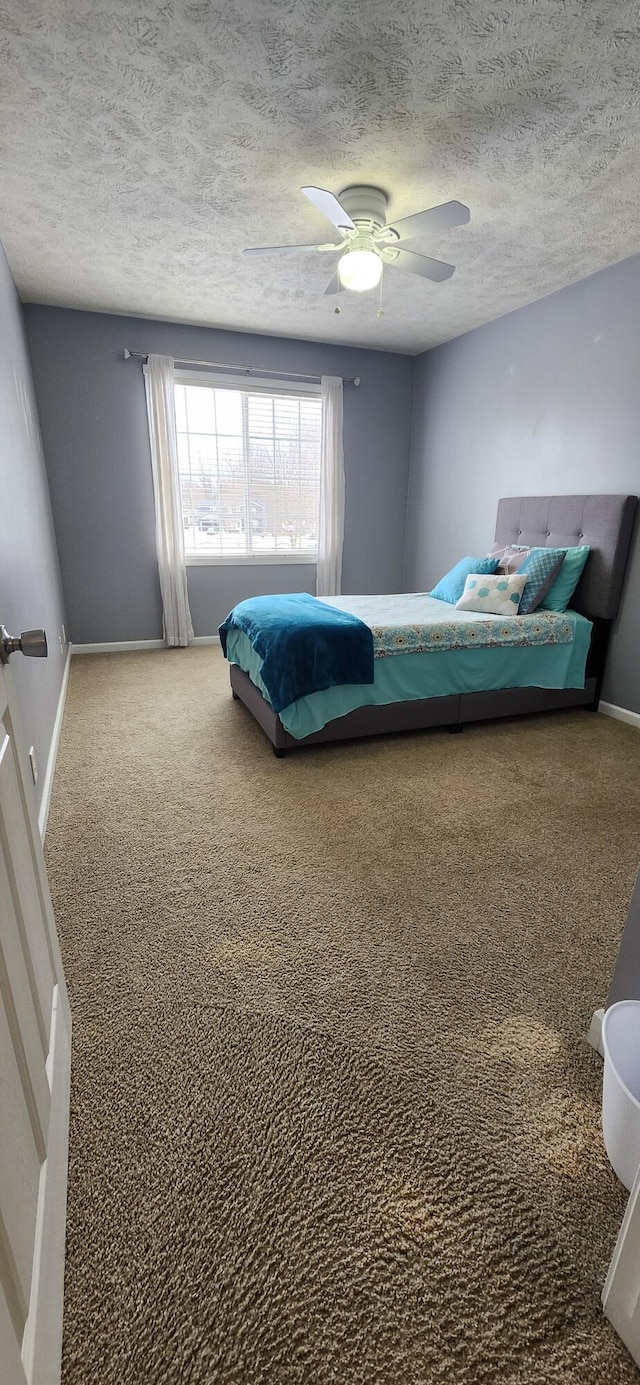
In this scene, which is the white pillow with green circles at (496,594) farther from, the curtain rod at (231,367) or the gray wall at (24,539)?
the curtain rod at (231,367)

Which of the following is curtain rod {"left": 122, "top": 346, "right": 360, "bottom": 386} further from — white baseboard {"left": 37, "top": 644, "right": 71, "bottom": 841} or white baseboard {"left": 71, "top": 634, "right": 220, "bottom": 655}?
white baseboard {"left": 37, "top": 644, "right": 71, "bottom": 841}

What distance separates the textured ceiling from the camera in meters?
1.60

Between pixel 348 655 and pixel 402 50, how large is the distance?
6.80ft

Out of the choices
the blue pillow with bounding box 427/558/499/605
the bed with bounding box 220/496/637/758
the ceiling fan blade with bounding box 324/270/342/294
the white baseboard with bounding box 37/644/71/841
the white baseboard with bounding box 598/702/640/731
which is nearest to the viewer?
the white baseboard with bounding box 37/644/71/841

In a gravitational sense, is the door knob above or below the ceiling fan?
below

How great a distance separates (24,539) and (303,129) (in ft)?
6.46

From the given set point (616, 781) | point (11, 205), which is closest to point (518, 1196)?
point (616, 781)

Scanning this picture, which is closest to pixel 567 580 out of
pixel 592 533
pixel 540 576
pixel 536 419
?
pixel 540 576

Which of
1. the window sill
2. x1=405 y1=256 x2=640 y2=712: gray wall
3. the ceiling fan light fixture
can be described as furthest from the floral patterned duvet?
the window sill

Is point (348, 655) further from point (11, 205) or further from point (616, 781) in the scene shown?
point (11, 205)

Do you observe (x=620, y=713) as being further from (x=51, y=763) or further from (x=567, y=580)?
(x=51, y=763)

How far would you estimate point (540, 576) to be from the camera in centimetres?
338

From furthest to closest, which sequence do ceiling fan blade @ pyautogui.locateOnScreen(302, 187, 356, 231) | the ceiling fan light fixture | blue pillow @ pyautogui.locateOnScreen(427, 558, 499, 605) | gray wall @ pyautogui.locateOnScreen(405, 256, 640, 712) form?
1. blue pillow @ pyautogui.locateOnScreen(427, 558, 499, 605)
2. gray wall @ pyautogui.locateOnScreen(405, 256, 640, 712)
3. the ceiling fan light fixture
4. ceiling fan blade @ pyautogui.locateOnScreen(302, 187, 356, 231)

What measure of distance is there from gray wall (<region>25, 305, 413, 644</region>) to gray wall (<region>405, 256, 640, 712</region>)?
0.37 meters
